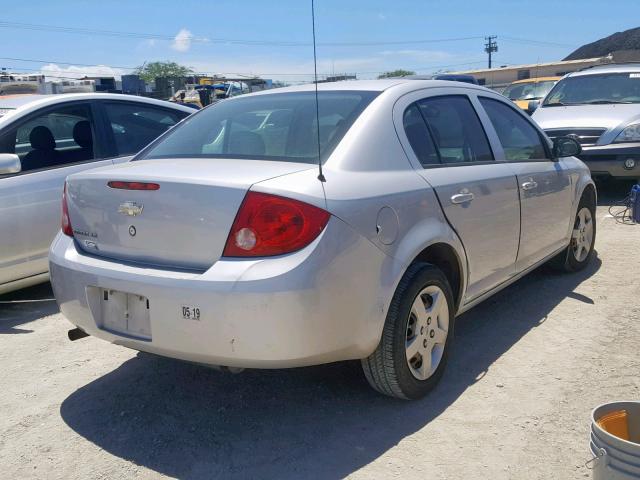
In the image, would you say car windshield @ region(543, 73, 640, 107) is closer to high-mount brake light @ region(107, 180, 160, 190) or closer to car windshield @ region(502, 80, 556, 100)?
A: car windshield @ region(502, 80, 556, 100)

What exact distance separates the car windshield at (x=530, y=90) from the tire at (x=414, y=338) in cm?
1431

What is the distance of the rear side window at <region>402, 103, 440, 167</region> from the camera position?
3.51 metres

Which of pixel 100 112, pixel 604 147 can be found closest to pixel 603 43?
pixel 604 147

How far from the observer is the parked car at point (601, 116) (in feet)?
28.0

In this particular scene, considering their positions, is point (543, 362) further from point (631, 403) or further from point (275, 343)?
point (275, 343)

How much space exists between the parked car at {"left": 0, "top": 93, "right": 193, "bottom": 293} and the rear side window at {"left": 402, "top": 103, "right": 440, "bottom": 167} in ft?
9.30

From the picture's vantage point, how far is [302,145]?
10.9ft

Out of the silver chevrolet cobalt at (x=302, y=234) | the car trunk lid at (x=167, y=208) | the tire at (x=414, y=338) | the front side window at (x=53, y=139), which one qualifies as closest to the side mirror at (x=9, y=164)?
the front side window at (x=53, y=139)

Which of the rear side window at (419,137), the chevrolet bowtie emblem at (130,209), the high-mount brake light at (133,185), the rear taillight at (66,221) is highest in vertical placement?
the rear side window at (419,137)

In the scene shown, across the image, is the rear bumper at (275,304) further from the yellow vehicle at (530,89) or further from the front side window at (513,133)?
the yellow vehicle at (530,89)

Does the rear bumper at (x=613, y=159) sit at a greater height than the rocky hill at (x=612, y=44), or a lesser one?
lesser

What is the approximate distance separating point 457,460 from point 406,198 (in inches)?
47.8

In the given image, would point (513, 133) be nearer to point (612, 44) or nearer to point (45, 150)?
point (45, 150)

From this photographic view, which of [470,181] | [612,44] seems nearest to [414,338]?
[470,181]
